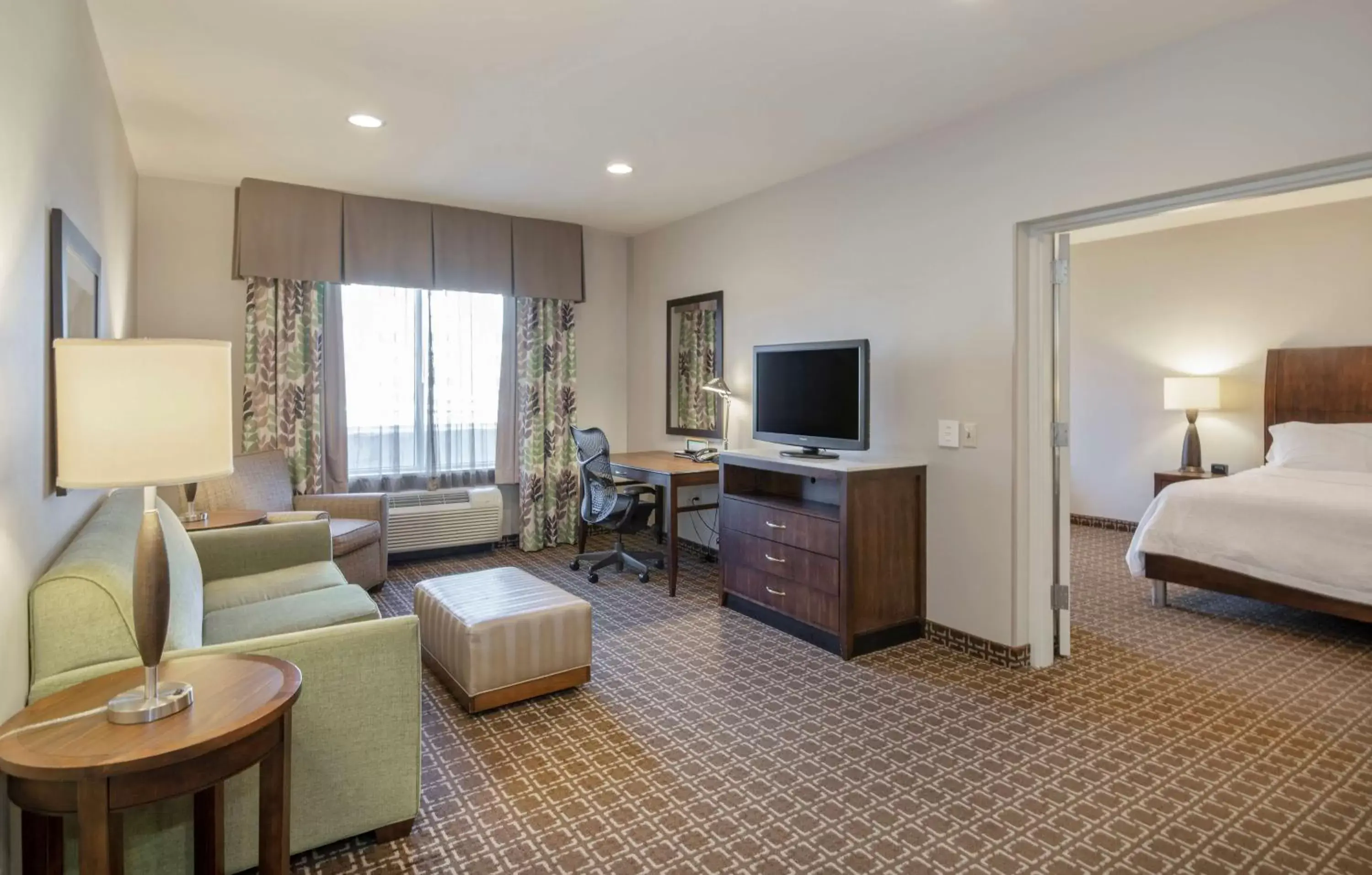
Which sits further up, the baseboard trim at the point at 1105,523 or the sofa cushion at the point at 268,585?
the sofa cushion at the point at 268,585

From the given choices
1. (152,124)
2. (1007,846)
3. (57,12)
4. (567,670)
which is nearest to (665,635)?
(567,670)

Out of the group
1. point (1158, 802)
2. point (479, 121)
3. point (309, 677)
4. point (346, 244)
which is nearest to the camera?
point (309, 677)

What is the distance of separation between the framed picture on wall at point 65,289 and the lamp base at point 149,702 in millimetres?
634

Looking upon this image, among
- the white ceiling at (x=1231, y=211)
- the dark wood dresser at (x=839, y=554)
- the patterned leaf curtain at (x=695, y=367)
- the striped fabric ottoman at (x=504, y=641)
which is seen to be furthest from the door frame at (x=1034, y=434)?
the patterned leaf curtain at (x=695, y=367)

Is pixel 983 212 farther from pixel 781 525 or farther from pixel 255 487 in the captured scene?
pixel 255 487


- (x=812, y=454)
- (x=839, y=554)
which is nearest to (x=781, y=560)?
(x=839, y=554)

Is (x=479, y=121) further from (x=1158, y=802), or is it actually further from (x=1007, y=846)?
(x=1158, y=802)

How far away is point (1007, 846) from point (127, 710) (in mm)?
2139

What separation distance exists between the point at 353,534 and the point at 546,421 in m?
1.86

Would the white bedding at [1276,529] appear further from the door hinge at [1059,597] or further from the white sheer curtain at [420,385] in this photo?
the white sheer curtain at [420,385]

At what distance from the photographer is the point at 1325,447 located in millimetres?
4887

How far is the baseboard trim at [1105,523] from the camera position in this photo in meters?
6.30

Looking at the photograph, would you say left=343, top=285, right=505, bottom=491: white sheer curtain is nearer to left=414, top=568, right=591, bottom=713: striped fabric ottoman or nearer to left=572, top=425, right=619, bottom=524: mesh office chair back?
left=572, top=425, right=619, bottom=524: mesh office chair back

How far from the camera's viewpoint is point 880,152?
12.3 ft
